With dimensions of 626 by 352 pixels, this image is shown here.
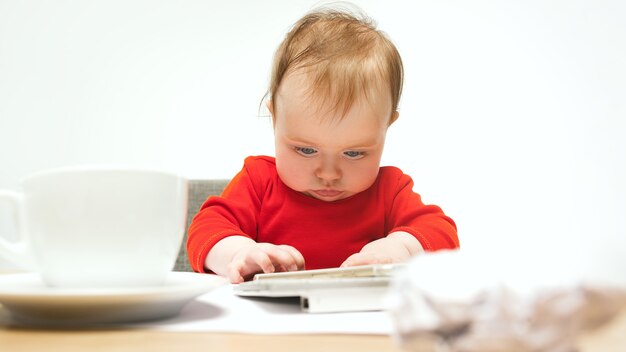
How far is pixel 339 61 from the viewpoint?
2.86ft

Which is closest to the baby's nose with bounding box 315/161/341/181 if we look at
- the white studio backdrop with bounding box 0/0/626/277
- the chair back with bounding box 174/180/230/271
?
the chair back with bounding box 174/180/230/271

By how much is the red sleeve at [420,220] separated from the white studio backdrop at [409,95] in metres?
0.75

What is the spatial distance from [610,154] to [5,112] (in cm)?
200

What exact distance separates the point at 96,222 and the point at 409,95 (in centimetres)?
167

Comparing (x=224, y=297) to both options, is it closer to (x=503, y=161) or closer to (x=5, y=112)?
(x=503, y=161)

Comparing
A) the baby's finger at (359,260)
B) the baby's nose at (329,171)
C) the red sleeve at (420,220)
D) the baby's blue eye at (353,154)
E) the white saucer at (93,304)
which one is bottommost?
the white saucer at (93,304)

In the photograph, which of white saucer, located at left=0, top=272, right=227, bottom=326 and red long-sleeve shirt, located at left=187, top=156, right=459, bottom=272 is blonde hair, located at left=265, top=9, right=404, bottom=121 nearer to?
red long-sleeve shirt, located at left=187, top=156, right=459, bottom=272

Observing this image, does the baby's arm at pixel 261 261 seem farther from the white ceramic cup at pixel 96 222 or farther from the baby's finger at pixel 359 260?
the white ceramic cup at pixel 96 222

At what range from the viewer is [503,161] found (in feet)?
6.12

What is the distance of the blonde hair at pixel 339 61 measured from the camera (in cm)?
85

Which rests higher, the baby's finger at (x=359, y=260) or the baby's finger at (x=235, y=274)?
the baby's finger at (x=359, y=260)

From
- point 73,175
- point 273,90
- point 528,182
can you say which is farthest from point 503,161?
point 73,175

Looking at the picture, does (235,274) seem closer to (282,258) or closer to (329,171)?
(282,258)

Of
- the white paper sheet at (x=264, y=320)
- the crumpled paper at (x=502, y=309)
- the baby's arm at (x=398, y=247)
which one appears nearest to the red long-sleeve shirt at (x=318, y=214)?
the baby's arm at (x=398, y=247)
